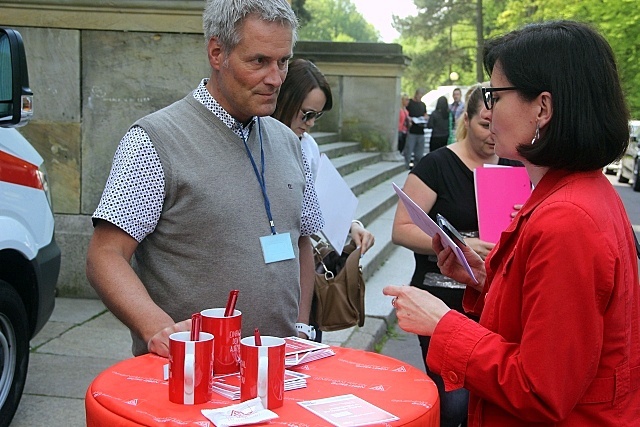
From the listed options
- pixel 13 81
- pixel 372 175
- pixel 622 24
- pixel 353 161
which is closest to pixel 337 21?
pixel 622 24

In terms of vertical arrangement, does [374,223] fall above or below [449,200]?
below

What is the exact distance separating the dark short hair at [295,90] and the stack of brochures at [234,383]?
6.55 ft

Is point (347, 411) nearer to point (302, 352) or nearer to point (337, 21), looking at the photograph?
point (302, 352)

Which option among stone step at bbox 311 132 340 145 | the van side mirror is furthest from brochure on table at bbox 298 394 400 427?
stone step at bbox 311 132 340 145

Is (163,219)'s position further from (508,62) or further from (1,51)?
(1,51)

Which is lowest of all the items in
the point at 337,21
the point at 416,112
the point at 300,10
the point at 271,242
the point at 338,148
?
the point at 271,242

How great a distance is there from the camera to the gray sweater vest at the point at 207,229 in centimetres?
268

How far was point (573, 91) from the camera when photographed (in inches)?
78.6

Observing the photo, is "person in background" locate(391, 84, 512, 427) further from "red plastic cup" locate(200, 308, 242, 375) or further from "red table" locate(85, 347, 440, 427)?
"red plastic cup" locate(200, 308, 242, 375)

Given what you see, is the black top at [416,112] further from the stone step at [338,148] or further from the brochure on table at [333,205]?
the brochure on table at [333,205]

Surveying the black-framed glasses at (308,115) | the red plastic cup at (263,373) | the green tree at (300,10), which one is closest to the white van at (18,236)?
the black-framed glasses at (308,115)

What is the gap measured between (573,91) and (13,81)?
9.33ft

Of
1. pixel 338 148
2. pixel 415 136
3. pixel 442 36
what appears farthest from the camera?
pixel 442 36

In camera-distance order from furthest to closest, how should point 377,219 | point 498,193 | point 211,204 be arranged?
point 377,219
point 498,193
point 211,204
